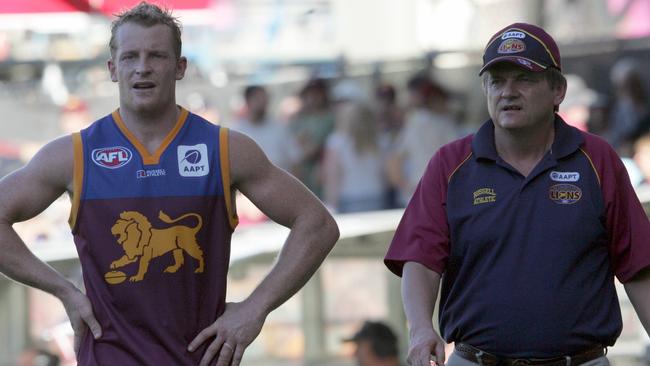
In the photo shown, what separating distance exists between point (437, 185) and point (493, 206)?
0.86 feet

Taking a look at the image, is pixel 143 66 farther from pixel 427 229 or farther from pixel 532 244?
pixel 532 244

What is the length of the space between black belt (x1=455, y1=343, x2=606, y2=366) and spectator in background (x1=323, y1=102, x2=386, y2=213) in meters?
7.10

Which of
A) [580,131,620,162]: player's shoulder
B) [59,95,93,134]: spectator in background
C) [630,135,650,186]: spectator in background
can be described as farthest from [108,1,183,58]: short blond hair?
[59,95,93,134]: spectator in background

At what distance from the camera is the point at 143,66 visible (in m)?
6.37

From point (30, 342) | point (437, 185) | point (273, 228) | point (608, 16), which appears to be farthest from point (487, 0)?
point (437, 185)

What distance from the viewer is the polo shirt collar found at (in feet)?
21.1

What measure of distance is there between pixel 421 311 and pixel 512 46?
1076mm

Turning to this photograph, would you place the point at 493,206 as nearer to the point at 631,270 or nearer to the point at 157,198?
the point at 631,270

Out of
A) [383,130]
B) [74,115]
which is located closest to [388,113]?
[383,130]

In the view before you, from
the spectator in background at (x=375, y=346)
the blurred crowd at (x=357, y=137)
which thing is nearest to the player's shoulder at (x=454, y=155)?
the spectator in background at (x=375, y=346)

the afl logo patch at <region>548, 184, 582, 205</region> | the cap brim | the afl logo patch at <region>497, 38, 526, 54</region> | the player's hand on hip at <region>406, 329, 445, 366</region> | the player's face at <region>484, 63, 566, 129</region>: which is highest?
the afl logo patch at <region>497, 38, 526, 54</region>

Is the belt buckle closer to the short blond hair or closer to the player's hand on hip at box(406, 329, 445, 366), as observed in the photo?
the player's hand on hip at box(406, 329, 445, 366)

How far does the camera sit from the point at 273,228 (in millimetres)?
13641

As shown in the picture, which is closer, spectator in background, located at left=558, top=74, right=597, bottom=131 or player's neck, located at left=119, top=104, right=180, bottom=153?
player's neck, located at left=119, top=104, right=180, bottom=153
